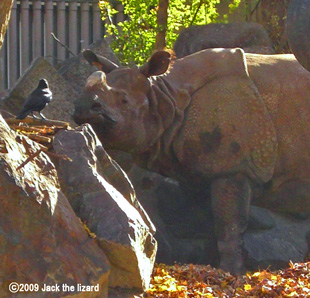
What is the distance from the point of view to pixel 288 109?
796 cm

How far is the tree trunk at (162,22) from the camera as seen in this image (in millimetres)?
10352

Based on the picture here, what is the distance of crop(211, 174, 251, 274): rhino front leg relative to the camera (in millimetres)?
7684

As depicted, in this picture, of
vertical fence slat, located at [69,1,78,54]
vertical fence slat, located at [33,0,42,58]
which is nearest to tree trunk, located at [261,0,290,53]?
vertical fence slat, located at [69,1,78,54]

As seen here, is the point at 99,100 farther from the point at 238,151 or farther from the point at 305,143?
the point at 305,143

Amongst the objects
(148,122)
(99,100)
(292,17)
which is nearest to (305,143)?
(148,122)

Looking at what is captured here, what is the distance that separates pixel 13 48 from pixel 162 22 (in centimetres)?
254

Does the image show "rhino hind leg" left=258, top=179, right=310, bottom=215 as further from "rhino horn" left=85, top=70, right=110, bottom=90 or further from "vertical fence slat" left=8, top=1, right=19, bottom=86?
"vertical fence slat" left=8, top=1, right=19, bottom=86

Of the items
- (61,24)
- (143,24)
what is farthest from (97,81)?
(61,24)

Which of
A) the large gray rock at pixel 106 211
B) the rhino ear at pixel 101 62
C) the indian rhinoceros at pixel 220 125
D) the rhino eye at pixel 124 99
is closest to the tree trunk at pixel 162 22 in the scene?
the indian rhinoceros at pixel 220 125

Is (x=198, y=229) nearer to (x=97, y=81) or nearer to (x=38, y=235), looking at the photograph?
(x=97, y=81)

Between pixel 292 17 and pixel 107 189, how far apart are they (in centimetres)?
222

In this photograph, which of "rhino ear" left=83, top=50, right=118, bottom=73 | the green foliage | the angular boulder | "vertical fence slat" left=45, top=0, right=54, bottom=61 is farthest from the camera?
"vertical fence slat" left=45, top=0, right=54, bottom=61

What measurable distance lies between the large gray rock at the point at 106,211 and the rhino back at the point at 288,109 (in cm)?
267

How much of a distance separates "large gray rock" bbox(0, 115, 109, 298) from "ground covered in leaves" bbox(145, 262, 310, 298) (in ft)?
2.04
